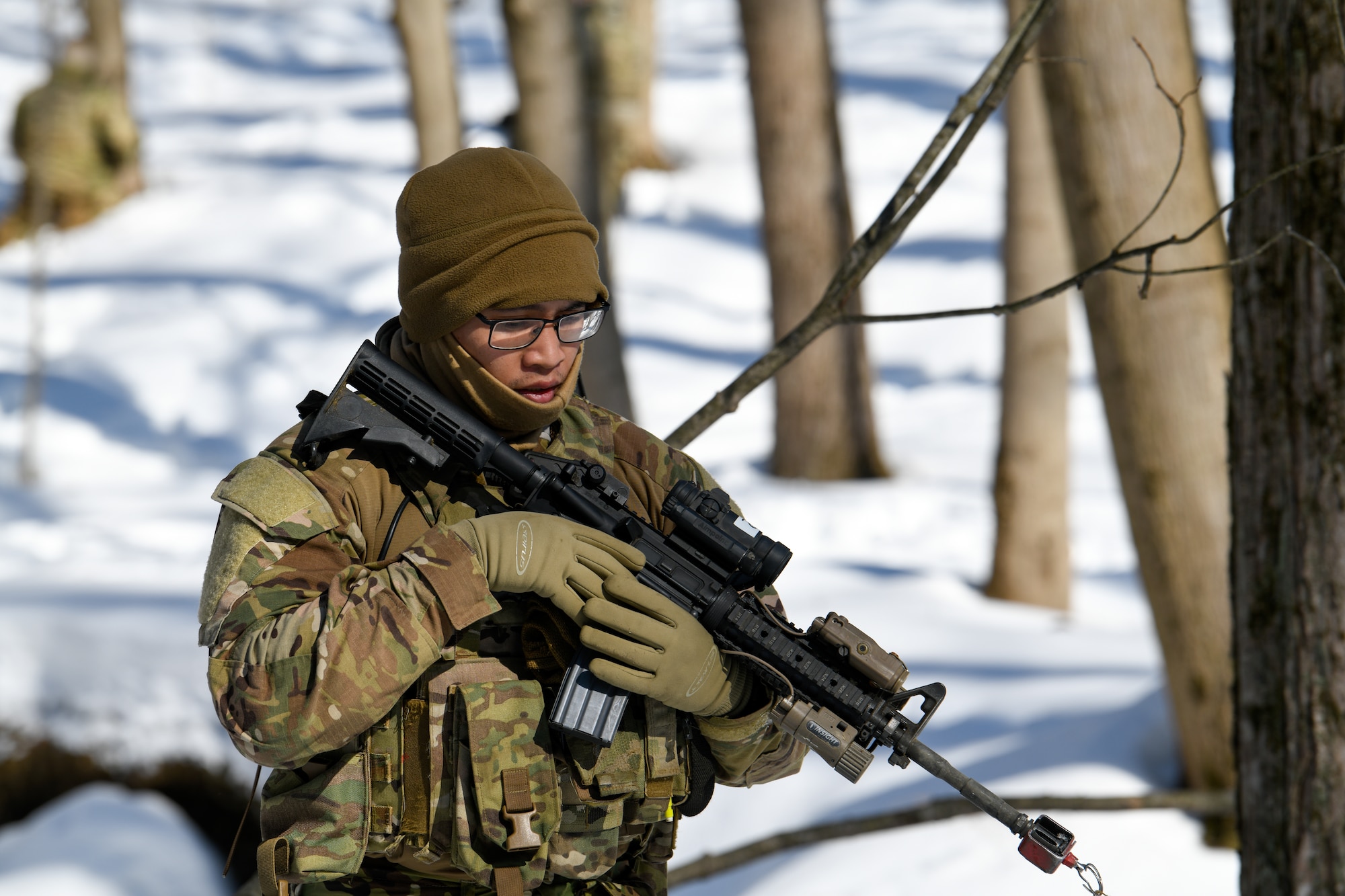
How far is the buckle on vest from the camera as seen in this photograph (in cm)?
179

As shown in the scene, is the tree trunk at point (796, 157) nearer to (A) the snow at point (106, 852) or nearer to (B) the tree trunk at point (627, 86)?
(A) the snow at point (106, 852)

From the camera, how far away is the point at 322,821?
1773 mm

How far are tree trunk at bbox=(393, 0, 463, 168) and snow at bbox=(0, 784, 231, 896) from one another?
5.27m

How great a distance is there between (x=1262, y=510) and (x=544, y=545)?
4.34 feet

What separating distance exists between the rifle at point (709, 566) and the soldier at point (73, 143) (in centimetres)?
1377

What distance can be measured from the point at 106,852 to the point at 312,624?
373cm

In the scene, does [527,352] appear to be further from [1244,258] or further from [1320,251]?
[1320,251]

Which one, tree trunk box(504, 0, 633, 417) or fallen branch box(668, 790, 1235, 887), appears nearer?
fallen branch box(668, 790, 1235, 887)

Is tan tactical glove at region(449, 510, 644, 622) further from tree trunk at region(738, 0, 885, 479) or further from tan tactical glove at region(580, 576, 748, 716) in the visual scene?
tree trunk at region(738, 0, 885, 479)

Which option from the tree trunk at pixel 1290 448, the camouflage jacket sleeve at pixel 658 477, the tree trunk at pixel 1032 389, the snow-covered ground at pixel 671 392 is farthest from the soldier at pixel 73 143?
the tree trunk at pixel 1290 448

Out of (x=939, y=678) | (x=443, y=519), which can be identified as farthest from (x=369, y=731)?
(x=939, y=678)

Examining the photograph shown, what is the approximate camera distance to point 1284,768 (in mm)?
2324

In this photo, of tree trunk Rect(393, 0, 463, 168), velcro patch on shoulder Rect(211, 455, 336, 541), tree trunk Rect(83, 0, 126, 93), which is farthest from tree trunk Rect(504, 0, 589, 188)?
tree trunk Rect(83, 0, 126, 93)

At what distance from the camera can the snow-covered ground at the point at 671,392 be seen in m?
4.54
